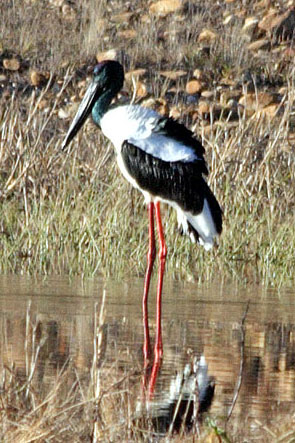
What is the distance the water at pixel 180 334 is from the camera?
228 inches

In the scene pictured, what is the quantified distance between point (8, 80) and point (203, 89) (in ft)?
8.23

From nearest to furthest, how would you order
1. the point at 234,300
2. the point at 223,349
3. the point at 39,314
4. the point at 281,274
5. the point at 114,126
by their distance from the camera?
1. the point at 223,349
2. the point at 39,314
3. the point at 234,300
4. the point at 114,126
5. the point at 281,274

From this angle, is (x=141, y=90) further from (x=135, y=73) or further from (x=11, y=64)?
(x=11, y=64)

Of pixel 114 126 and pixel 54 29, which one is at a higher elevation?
pixel 54 29

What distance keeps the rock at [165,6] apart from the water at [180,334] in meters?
12.9

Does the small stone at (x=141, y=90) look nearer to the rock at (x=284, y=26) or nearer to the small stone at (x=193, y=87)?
the small stone at (x=193, y=87)

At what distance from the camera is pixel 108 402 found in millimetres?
5277

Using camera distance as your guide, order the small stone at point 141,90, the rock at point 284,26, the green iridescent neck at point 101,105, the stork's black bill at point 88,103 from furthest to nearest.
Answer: the rock at point 284,26 < the small stone at point 141,90 < the stork's black bill at point 88,103 < the green iridescent neck at point 101,105

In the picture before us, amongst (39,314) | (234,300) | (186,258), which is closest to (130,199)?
(186,258)

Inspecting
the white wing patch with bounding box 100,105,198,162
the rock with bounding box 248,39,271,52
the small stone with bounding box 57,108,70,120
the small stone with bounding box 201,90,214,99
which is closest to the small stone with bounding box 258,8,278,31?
the rock with bounding box 248,39,271,52

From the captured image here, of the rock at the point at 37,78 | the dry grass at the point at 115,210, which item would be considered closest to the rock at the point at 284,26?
the rock at the point at 37,78

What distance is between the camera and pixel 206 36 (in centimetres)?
2083

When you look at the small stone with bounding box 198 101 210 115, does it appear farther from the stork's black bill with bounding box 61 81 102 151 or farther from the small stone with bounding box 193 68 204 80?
the stork's black bill with bounding box 61 81 102 151

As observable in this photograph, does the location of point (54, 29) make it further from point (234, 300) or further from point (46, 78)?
point (234, 300)
